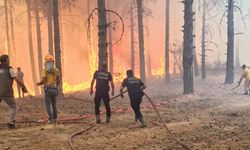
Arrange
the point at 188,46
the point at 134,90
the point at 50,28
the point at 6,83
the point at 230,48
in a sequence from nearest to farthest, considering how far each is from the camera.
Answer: the point at 6,83
the point at 134,90
the point at 188,46
the point at 230,48
the point at 50,28

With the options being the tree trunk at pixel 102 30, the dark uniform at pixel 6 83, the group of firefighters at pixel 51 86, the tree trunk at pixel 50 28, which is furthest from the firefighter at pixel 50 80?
the tree trunk at pixel 50 28

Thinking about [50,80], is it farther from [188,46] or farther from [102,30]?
[188,46]

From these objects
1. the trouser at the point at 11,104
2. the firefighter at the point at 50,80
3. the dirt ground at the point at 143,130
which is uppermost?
the firefighter at the point at 50,80

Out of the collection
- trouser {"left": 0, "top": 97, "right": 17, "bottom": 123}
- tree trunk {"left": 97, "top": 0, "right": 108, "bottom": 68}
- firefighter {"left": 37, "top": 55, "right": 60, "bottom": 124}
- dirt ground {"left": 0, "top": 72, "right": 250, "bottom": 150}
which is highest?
tree trunk {"left": 97, "top": 0, "right": 108, "bottom": 68}

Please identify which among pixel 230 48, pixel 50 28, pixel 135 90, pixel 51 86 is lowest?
pixel 135 90

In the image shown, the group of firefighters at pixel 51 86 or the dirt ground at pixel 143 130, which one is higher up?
the group of firefighters at pixel 51 86

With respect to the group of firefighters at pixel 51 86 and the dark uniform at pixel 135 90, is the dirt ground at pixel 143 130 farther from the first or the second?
the dark uniform at pixel 135 90

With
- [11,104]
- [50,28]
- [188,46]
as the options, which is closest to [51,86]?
[11,104]

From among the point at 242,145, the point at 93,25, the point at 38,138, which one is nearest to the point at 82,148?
the point at 38,138

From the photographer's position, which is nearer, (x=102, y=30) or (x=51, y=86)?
(x=51, y=86)

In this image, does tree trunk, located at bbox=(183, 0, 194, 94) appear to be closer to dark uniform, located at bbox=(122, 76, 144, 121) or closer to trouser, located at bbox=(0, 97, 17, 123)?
dark uniform, located at bbox=(122, 76, 144, 121)

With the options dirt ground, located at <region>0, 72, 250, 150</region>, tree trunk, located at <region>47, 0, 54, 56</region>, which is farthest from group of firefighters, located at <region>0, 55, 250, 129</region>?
tree trunk, located at <region>47, 0, 54, 56</region>

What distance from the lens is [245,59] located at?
83.4 m

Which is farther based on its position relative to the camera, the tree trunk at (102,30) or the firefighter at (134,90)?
the tree trunk at (102,30)
